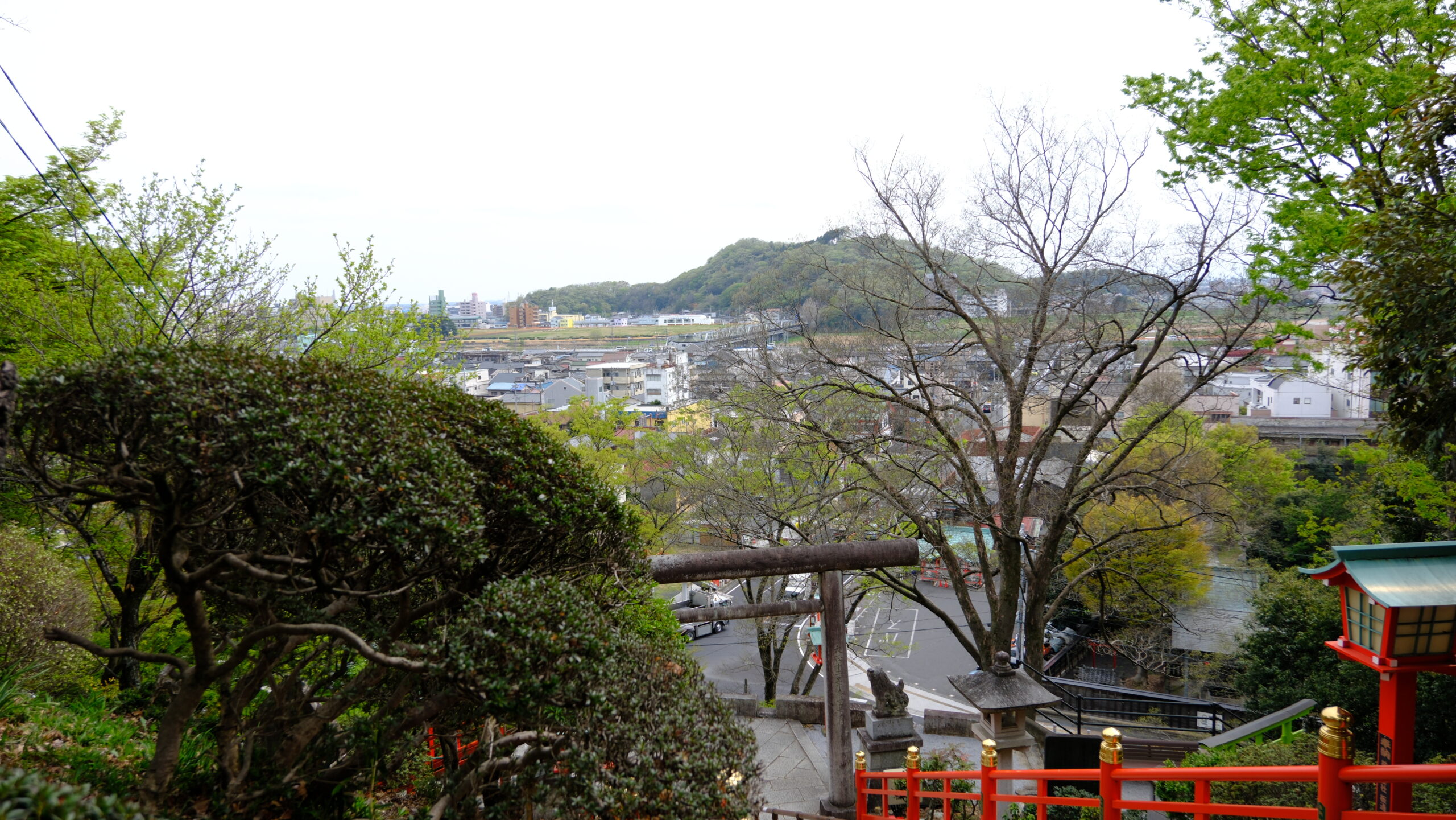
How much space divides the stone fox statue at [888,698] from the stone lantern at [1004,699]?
735 millimetres

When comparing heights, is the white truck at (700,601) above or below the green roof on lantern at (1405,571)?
below

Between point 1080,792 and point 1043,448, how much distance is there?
14.7ft

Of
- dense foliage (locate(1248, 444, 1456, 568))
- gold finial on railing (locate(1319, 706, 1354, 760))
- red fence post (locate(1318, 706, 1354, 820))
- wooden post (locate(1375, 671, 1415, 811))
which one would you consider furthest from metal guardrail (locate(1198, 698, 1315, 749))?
gold finial on railing (locate(1319, 706, 1354, 760))

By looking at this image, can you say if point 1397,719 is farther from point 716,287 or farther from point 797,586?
point 716,287

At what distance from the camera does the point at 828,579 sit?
5.64m

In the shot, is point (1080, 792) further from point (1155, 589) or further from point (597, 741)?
point (1155, 589)

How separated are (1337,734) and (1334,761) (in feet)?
0.38

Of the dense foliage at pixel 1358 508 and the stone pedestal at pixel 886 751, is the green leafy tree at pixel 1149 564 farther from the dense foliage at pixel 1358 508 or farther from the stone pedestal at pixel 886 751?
the stone pedestal at pixel 886 751

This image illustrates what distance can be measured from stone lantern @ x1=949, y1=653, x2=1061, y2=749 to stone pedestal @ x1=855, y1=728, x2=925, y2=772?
2.62 ft

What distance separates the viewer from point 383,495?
293cm

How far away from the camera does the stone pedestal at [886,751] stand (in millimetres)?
6613

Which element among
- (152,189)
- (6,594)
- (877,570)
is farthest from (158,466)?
(877,570)

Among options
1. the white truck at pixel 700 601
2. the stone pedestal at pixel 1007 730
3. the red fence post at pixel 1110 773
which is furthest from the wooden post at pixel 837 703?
the white truck at pixel 700 601

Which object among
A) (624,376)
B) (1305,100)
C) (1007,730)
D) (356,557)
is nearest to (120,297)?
(356,557)
